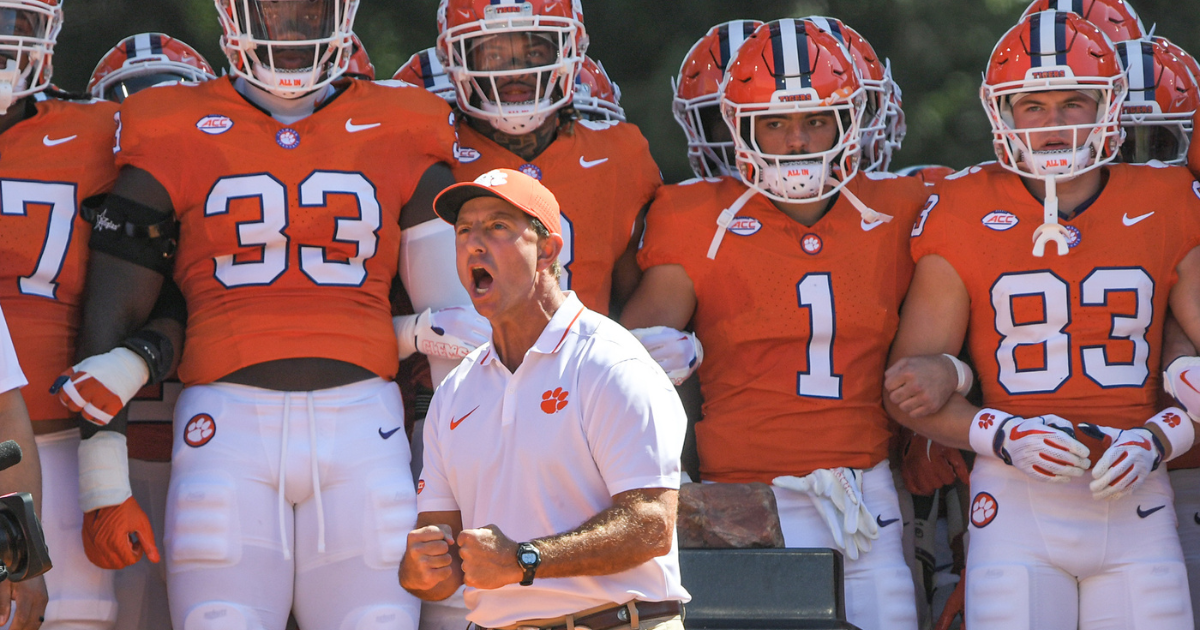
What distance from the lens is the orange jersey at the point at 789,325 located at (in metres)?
4.45

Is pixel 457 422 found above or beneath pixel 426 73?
above

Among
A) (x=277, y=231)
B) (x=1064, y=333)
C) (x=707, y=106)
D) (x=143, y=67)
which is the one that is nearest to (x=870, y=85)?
(x=707, y=106)

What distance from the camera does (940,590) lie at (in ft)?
16.3

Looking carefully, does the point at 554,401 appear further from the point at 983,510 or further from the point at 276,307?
the point at 983,510

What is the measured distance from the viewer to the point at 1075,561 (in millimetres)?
4098

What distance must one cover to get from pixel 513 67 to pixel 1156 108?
2098 mm

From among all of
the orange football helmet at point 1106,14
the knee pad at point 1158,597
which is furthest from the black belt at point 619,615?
the orange football helmet at point 1106,14

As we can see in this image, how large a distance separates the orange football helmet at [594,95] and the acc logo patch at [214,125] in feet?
4.05

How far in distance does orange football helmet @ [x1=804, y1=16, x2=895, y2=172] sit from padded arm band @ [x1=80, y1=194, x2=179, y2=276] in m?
2.09

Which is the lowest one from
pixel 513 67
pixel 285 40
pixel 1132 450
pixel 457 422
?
pixel 1132 450

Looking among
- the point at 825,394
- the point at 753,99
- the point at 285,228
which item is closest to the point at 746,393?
the point at 825,394

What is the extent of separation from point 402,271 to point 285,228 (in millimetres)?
351

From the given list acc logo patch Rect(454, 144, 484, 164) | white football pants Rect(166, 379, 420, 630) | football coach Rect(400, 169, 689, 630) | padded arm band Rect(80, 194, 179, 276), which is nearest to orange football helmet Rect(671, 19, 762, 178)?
acc logo patch Rect(454, 144, 484, 164)

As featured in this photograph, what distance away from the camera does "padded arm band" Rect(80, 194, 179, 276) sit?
411 cm
